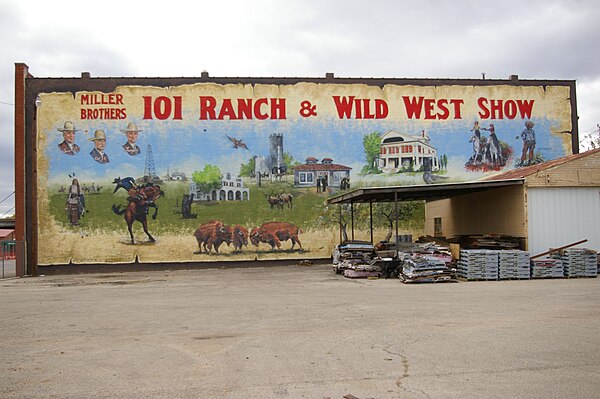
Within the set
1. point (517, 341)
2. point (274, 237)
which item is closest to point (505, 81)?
point (274, 237)

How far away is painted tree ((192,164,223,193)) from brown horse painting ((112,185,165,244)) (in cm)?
202

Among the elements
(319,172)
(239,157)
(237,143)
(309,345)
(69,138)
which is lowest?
(309,345)

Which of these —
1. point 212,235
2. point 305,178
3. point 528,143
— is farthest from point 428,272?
point 528,143

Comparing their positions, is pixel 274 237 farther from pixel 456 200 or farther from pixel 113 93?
pixel 113 93

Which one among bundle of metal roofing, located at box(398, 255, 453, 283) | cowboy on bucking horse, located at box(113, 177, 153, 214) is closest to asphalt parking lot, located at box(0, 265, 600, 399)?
bundle of metal roofing, located at box(398, 255, 453, 283)

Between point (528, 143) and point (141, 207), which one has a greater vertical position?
point (528, 143)

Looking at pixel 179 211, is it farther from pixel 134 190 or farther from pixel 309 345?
pixel 309 345

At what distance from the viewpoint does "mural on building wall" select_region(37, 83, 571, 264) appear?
3253 centimetres

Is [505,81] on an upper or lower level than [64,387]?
upper

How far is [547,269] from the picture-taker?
21969 millimetres

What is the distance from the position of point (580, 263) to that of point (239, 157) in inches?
721

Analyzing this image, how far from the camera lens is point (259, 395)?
22.5 ft

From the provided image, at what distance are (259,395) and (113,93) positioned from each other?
29441 mm

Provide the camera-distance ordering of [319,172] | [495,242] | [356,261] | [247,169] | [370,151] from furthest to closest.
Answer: [370,151]
[319,172]
[247,169]
[356,261]
[495,242]
